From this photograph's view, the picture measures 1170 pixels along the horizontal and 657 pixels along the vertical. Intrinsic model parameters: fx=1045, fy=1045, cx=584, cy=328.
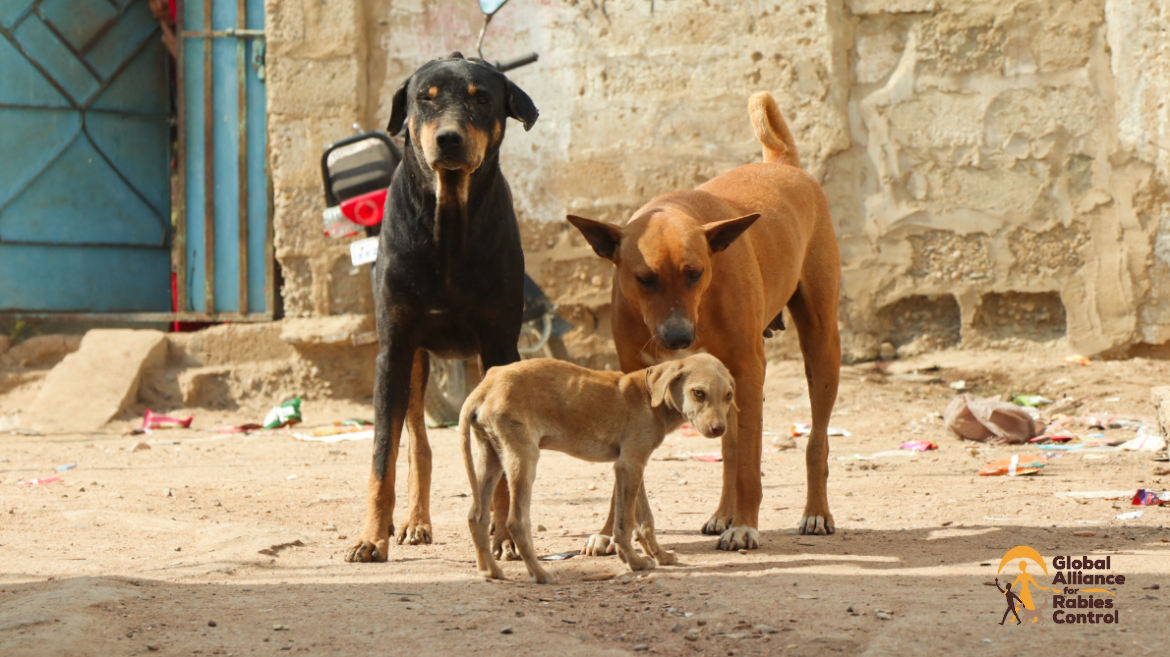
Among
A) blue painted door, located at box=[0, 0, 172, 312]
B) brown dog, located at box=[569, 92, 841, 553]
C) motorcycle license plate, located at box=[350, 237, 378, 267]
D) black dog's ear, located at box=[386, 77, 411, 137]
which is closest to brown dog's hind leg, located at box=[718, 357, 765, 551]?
brown dog, located at box=[569, 92, 841, 553]

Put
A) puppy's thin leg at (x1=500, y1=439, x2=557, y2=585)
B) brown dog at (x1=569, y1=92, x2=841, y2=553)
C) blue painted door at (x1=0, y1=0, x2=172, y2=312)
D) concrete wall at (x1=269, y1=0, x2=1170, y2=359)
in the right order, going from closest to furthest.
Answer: puppy's thin leg at (x1=500, y1=439, x2=557, y2=585), brown dog at (x1=569, y1=92, x2=841, y2=553), concrete wall at (x1=269, y1=0, x2=1170, y2=359), blue painted door at (x1=0, y1=0, x2=172, y2=312)

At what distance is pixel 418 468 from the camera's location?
413 centimetres

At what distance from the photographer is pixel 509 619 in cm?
261

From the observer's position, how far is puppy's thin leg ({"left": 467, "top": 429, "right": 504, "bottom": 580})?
315cm

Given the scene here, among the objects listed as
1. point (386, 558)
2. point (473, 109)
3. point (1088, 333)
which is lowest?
point (386, 558)

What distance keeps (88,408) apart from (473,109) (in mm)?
5456

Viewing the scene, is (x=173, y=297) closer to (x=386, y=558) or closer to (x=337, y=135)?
(x=337, y=135)

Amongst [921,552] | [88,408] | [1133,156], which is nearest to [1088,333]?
[1133,156]

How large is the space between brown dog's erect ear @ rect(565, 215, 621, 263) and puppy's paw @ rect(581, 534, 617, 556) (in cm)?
97

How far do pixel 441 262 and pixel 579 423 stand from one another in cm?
93

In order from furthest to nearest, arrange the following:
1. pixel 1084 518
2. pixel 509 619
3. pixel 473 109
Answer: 1. pixel 1084 518
2. pixel 473 109
3. pixel 509 619

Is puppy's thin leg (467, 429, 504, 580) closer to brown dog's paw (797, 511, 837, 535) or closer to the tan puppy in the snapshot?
the tan puppy

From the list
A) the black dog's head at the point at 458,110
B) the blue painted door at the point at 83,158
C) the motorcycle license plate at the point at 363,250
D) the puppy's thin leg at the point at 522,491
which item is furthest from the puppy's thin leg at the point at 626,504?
the blue painted door at the point at 83,158

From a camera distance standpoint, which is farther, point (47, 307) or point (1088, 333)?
point (47, 307)
